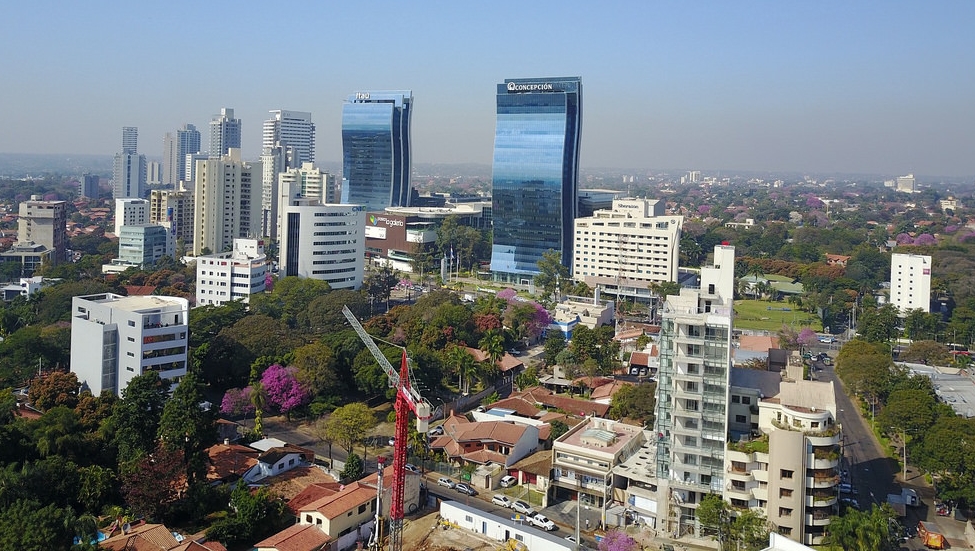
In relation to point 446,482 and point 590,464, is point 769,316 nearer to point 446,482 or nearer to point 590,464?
point 590,464

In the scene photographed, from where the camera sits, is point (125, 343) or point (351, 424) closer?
point (351, 424)

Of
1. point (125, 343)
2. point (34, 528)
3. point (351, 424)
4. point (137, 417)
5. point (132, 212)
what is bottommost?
point (34, 528)

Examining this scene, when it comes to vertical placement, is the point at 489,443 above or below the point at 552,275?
below

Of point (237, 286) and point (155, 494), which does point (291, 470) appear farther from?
point (237, 286)

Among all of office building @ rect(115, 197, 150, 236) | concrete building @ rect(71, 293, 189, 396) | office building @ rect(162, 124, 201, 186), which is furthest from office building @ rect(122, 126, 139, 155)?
concrete building @ rect(71, 293, 189, 396)

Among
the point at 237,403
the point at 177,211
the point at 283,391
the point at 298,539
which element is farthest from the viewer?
the point at 177,211

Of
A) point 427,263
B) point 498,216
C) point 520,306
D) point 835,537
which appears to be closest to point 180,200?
point 427,263

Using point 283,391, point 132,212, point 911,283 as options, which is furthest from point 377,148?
point 283,391

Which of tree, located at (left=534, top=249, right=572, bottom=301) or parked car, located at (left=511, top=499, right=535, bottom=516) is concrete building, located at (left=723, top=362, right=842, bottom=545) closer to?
parked car, located at (left=511, top=499, right=535, bottom=516)
